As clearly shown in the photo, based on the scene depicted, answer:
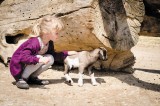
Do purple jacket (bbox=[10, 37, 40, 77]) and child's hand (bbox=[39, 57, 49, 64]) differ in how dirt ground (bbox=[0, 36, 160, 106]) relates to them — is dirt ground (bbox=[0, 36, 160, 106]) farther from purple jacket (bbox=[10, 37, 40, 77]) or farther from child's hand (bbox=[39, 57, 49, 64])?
child's hand (bbox=[39, 57, 49, 64])

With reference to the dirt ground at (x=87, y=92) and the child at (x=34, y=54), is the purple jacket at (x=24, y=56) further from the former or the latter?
the dirt ground at (x=87, y=92)

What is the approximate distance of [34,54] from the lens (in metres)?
5.09

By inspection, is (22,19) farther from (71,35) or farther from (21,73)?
(21,73)

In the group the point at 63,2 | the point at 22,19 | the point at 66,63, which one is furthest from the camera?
the point at 22,19

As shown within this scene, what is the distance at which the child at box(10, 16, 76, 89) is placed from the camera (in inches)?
193

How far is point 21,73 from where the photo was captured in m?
5.14

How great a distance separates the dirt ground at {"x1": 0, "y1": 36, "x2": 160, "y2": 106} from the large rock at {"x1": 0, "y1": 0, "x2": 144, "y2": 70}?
1.99 ft

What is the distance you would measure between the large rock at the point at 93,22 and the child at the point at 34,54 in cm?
78

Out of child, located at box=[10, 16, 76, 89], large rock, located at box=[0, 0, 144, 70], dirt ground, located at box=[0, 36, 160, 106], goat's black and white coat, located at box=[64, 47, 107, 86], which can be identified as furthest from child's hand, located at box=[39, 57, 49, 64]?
large rock, located at box=[0, 0, 144, 70]

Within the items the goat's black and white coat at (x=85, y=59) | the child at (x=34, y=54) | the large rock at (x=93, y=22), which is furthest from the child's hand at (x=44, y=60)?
the large rock at (x=93, y=22)

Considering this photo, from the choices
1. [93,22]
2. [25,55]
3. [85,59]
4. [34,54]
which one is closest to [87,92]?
[85,59]

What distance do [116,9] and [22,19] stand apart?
214 centimetres

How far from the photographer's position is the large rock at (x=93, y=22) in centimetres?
569

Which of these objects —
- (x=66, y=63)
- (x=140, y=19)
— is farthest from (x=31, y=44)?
(x=140, y=19)
